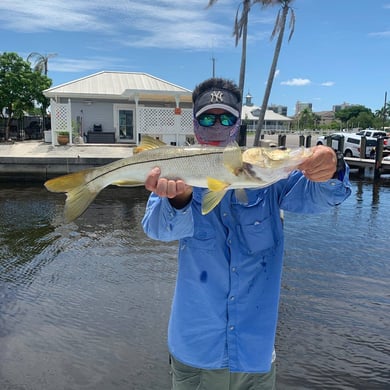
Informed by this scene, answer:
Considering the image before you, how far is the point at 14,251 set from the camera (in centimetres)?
732

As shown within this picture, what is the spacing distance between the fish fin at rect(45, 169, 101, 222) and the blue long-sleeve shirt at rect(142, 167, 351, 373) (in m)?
0.35

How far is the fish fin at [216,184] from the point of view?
5.64 ft

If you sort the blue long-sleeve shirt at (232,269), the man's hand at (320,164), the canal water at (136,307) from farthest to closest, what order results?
the canal water at (136,307), the blue long-sleeve shirt at (232,269), the man's hand at (320,164)

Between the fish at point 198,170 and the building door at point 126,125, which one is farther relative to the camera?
the building door at point 126,125

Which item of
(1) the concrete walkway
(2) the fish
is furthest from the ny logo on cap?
(1) the concrete walkway

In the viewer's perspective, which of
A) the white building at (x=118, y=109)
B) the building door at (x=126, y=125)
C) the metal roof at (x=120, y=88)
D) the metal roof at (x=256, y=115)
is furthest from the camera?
the metal roof at (x=256, y=115)

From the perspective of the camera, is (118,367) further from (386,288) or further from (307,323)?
(386,288)

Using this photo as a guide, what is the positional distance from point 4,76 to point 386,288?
82.8 feet

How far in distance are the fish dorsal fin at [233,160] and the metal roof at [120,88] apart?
1931cm

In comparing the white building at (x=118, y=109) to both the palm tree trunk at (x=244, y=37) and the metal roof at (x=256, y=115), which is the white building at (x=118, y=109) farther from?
the metal roof at (x=256, y=115)

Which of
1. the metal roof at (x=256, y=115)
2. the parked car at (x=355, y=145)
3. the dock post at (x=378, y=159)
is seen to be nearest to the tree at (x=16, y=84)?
the parked car at (x=355, y=145)

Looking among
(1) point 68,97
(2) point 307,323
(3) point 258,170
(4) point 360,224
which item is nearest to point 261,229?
(3) point 258,170

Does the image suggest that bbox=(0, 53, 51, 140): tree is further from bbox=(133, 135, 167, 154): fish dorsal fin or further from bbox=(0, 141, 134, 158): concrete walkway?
bbox=(133, 135, 167, 154): fish dorsal fin

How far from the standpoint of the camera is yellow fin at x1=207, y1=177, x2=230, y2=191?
172 cm
